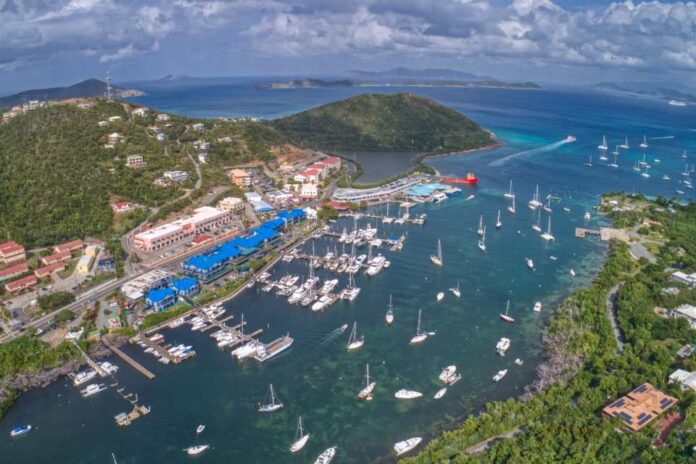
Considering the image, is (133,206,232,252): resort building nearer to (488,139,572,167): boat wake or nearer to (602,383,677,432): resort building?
(602,383,677,432): resort building

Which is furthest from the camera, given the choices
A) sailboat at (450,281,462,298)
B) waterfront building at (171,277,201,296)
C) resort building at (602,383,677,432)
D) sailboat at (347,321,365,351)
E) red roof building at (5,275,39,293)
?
sailboat at (450,281,462,298)

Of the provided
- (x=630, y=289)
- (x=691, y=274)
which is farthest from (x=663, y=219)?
(x=630, y=289)

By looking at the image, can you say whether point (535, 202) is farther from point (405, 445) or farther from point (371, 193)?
point (405, 445)

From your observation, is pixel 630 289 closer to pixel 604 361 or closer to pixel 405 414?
pixel 604 361

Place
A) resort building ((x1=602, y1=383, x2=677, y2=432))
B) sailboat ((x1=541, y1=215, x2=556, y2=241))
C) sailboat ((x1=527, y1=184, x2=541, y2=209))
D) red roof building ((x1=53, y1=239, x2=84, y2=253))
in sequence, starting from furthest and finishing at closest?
sailboat ((x1=527, y1=184, x2=541, y2=209))
sailboat ((x1=541, y1=215, x2=556, y2=241))
red roof building ((x1=53, y1=239, x2=84, y2=253))
resort building ((x1=602, y1=383, x2=677, y2=432))

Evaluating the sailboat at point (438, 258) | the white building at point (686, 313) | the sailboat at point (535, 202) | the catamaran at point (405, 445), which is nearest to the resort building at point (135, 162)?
the sailboat at point (438, 258)

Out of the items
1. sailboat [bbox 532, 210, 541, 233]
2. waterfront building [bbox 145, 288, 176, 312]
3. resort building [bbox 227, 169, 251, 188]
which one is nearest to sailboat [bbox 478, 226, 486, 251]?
sailboat [bbox 532, 210, 541, 233]

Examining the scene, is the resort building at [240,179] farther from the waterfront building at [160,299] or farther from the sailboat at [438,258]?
the sailboat at [438,258]
